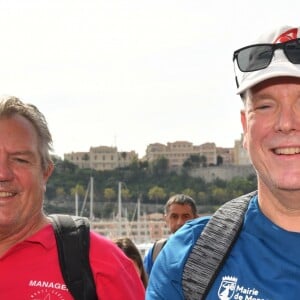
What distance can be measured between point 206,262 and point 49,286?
2.11 feet

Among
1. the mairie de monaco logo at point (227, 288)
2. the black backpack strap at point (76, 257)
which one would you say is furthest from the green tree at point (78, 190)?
the mairie de monaco logo at point (227, 288)

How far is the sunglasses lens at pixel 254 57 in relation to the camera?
1.65 m

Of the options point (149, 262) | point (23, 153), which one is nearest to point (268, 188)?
point (23, 153)

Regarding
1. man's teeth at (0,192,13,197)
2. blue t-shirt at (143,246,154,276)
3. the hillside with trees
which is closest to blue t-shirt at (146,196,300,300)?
man's teeth at (0,192,13,197)

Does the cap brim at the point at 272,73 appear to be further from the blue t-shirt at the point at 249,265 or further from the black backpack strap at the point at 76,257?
the black backpack strap at the point at 76,257

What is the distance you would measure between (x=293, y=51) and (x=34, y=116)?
101 centimetres

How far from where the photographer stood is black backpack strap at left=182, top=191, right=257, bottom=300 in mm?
1646

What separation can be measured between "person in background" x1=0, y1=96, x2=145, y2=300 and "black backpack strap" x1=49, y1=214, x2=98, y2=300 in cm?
2

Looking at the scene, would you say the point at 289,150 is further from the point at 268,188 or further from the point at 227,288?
the point at 227,288

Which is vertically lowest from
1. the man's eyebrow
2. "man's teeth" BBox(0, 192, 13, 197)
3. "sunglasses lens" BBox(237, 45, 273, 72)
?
"man's teeth" BBox(0, 192, 13, 197)

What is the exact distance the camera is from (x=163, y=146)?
104 meters

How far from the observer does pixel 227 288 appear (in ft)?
5.34

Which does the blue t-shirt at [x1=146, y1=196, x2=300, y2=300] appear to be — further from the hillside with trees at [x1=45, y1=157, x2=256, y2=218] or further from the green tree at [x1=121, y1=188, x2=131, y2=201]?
the green tree at [x1=121, y1=188, x2=131, y2=201]

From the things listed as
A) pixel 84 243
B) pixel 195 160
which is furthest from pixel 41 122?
pixel 195 160
